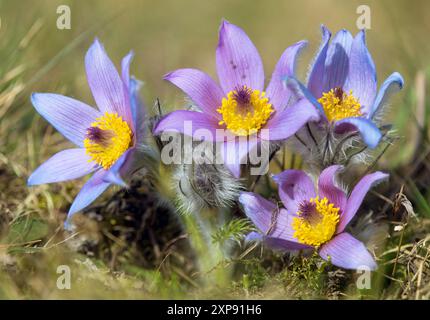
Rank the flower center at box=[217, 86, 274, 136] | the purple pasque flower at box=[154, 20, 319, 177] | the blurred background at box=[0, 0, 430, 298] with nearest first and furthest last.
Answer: the purple pasque flower at box=[154, 20, 319, 177], the flower center at box=[217, 86, 274, 136], the blurred background at box=[0, 0, 430, 298]

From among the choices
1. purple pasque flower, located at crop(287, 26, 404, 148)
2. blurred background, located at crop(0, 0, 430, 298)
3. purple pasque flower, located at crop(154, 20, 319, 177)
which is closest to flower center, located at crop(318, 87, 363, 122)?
purple pasque flower, located at crop(287, 26, 404, 148)

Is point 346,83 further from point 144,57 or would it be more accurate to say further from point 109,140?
point 144,57

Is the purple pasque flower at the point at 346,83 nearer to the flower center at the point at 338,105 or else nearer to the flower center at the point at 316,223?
the flower center at the point at 338,105

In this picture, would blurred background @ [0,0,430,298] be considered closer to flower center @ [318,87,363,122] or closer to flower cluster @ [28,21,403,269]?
flower cluster @ [28,21,403,269]

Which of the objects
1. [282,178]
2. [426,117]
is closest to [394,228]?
[282,178]
